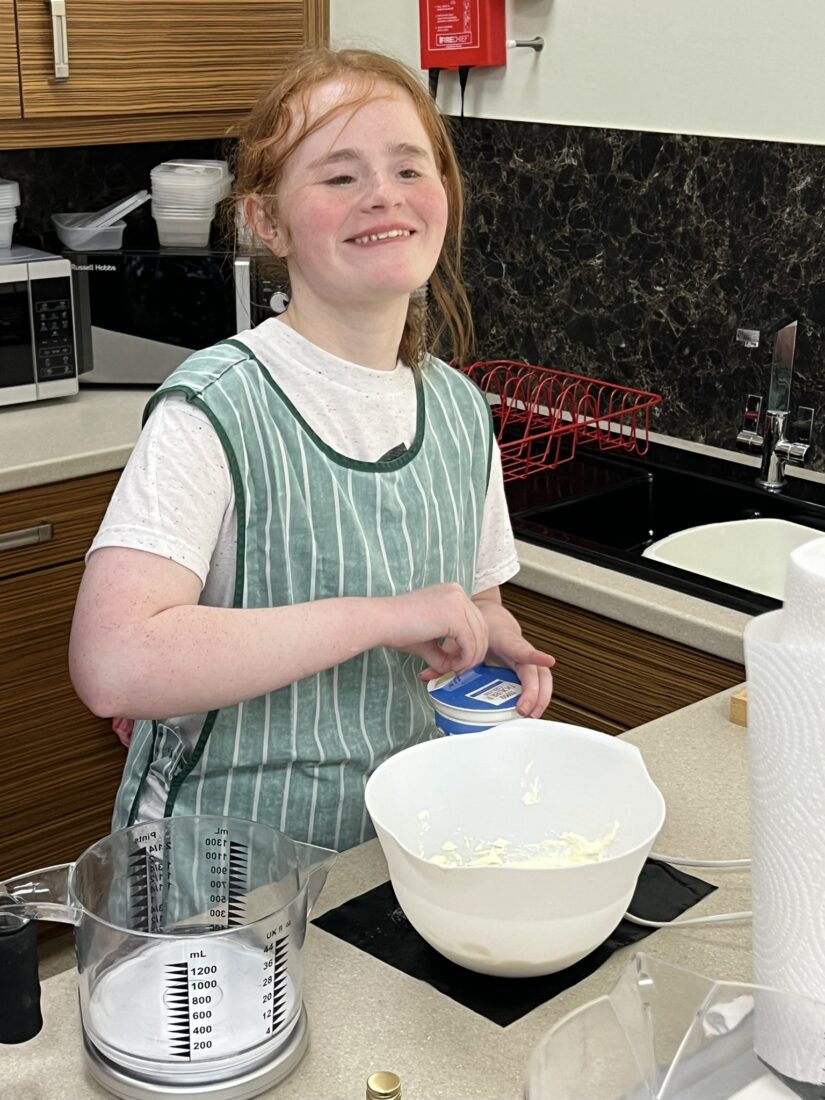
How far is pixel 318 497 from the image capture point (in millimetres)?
1290

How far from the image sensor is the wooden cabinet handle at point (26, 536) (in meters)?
2.36

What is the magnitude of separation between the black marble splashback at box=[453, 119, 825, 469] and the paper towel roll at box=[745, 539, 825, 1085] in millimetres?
1677

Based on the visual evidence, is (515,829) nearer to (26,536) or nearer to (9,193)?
(26,536)

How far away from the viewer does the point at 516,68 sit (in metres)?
2.69

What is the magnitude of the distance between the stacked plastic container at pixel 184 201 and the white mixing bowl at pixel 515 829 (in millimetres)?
1990

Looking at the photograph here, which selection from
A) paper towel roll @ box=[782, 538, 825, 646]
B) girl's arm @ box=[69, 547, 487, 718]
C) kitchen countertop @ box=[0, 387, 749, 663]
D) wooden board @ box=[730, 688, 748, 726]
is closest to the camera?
paper towel roll @ box=[782, 538, 825, 646]

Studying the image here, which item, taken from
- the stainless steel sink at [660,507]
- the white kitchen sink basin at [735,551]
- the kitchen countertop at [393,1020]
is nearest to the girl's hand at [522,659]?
the kitchen countertop at [393,1020]

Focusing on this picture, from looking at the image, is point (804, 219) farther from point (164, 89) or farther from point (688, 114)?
point (164, 89)

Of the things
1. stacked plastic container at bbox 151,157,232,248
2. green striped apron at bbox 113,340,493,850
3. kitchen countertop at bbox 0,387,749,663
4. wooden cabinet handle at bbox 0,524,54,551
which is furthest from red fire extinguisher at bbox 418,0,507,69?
green striped apron at bbox 113,340,493,850

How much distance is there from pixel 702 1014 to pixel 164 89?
2.43 m

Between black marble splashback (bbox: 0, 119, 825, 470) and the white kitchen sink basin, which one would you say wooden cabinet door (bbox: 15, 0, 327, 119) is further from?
the white kitchen sink basin

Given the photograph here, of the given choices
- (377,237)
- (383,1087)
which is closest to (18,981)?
(383,1087)

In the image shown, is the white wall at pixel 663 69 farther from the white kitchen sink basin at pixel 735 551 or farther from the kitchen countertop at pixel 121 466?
the kitchen countertop at pixel 121 466

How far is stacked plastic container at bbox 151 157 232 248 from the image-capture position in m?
2.82
